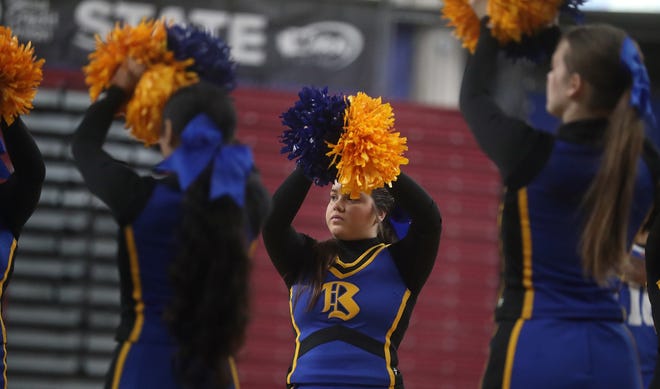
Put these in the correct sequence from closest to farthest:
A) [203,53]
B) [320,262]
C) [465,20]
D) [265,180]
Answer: [320,262]
[465,20]
[203,53]
[265,180]

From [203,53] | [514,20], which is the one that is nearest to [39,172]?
[203,53]

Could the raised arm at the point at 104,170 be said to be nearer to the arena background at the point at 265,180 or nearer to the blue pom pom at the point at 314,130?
the blue pom pom at the point at 314,130

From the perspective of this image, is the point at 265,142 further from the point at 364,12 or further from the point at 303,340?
the point at 303,340

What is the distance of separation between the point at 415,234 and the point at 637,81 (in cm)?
80

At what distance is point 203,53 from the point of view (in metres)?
3.79

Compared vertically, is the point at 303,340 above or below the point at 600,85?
below

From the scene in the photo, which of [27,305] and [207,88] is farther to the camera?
[27,305]

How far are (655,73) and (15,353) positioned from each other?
6672mm

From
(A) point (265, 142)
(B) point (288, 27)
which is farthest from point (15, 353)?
(B) point (288, 27)

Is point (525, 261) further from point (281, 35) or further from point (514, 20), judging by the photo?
point (281, 35)

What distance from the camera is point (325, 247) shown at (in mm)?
3363

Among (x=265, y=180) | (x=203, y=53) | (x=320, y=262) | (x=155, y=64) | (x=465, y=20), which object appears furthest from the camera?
(x=265, y=180)

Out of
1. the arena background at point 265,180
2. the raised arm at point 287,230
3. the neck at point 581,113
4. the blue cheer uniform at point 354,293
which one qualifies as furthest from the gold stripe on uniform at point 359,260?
the arena background at point 265,180

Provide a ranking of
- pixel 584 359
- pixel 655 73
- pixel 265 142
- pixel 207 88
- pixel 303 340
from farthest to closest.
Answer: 1. pixel 655 73
2. pixel 265 142
3. pixel 207 88
4. pixel 303 340
5. pixel 584 359
